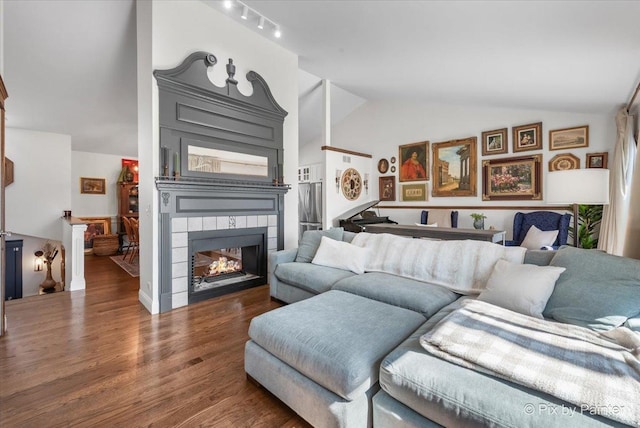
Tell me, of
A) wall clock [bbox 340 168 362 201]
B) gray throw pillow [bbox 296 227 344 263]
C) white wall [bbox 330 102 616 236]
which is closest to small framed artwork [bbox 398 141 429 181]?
white wall [bbox 330 102 616 236]

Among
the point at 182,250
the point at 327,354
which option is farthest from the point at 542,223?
the point at 182,250

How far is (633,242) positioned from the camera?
228cm

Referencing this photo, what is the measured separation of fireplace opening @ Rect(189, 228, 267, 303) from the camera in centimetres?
323

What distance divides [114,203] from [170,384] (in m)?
7.01

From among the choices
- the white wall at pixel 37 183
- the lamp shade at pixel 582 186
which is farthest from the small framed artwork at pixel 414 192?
the white wall at pixel 37 183

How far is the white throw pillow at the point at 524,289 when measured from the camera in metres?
1.66

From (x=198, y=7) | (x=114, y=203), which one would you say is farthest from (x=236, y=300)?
(x=114, y=203)

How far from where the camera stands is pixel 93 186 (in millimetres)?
6738

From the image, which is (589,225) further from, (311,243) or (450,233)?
(311,243)

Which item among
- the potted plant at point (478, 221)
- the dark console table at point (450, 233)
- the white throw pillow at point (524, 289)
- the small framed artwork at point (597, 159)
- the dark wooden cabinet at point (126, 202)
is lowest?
the white throw pillow at point (524, 289)

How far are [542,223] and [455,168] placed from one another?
5.88 feet

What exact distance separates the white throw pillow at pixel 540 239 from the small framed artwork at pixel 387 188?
2.88 m

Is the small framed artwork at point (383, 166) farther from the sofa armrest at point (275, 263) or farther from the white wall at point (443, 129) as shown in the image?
the sofa armrest at point (275, 263)

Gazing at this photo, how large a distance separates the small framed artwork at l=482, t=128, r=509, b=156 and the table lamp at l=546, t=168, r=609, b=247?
318 centimetres
